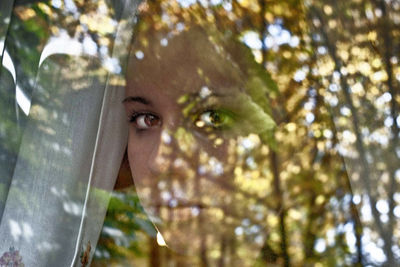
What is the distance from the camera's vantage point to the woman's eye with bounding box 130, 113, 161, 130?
54.6 inches

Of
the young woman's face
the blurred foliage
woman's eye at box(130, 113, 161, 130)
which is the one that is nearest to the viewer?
the blurred foliage

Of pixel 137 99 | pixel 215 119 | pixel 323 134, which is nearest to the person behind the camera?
pixel 323 134

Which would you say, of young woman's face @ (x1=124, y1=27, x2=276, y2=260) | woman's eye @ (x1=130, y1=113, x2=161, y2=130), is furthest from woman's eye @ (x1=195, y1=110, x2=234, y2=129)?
woman's eye @ (x1=130, y1=113, x2=161, y2=130)

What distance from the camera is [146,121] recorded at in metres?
1.39

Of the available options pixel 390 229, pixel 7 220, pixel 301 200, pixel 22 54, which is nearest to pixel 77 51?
pixel 22 54

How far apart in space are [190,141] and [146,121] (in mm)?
144

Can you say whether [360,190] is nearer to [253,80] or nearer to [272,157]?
[272,157]

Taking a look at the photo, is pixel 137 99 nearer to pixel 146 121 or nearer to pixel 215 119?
pixel 146 121

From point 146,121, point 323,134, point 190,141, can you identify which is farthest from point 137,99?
point 323,134

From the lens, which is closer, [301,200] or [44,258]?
[301,200]

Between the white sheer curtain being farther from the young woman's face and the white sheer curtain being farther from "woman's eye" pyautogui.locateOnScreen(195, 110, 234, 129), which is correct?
"woman's eye" pyautogui.locateOnScreen(195, 110, 234, 129)

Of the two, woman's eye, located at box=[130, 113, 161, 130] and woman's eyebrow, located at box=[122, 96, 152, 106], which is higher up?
woman's eyebrow, located at box=[122, 96, 152, 106]

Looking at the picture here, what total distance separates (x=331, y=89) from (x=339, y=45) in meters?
0.10

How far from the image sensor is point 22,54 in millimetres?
1497
